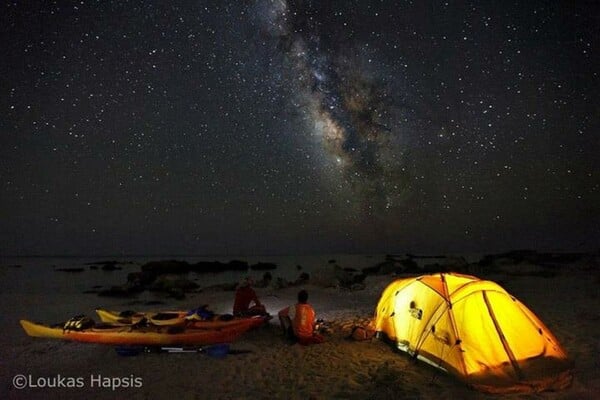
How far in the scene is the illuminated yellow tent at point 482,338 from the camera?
6.75m

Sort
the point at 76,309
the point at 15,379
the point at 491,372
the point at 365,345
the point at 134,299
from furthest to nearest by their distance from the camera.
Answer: the point at 134,299 → the point at 76,309 → the point at 365,345 → the point at 15,379 → the point at 491,372

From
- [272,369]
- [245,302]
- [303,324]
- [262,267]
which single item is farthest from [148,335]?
[262,267]

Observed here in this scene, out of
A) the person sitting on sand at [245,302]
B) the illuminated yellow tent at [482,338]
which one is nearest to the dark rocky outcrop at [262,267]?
the person sitting on sand at [245,302]

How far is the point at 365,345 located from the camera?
9.57 meters

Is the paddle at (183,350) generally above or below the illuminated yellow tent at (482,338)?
below

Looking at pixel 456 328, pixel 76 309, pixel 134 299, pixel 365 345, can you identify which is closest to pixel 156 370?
pixel 365 345

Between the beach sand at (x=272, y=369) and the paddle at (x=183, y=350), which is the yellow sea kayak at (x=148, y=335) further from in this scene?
the beach sand at (x=272, y=369)

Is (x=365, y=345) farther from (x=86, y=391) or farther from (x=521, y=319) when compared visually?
(x=86, y=391)

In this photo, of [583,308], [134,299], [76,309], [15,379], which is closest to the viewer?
[15,379]

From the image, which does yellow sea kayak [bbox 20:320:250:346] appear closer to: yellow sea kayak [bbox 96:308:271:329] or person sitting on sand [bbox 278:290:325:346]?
yellow sea kayak [bbox 96:308:271:329]

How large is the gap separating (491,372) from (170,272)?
46.9 m

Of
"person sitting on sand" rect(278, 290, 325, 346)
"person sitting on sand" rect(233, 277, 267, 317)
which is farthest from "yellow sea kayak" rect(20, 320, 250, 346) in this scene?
"person sitting on sand" rect(278, 290, 325, 346)

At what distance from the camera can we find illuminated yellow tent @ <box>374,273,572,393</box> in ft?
22.1

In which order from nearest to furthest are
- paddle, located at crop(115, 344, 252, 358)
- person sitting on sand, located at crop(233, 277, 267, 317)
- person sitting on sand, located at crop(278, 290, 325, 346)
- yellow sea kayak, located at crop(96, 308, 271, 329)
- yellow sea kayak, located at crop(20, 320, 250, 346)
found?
paddle, located at crop(115, 344, 252, 358) < yellow sea kayak, located at crop(20, 320, 250, 346) < person sitting on sand, located at crop(278, 290, 325, 346) < yellow sea kayak, located at crop(96, 308, 271, 329) < person sitting on sand, located at crop(233, 277, 267, 317)
